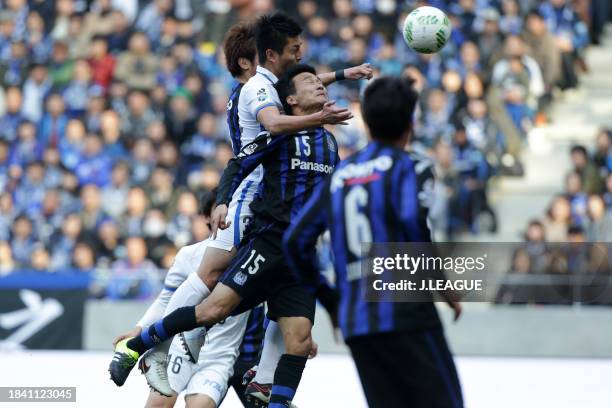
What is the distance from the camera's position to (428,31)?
7.54 metres

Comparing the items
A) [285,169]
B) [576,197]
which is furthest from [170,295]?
[576,197]

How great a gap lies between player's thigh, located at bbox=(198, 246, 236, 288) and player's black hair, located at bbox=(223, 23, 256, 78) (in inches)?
48.4

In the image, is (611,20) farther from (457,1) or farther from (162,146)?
(162,146)

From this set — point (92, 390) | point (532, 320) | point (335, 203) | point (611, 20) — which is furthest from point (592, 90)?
point (335, 203)

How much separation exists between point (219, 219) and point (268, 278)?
0.46 metres

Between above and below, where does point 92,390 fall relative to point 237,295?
below

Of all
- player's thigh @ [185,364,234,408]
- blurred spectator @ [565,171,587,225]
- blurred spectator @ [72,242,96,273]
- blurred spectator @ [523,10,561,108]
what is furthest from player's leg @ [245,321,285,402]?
blurred spectator @ [523,10,561,108]

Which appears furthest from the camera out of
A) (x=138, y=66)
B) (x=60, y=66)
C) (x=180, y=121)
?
(x=60, y=66)

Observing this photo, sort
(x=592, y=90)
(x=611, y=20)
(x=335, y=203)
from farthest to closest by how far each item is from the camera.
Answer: (x=611, y=20) < (x=592, y=90) < (x=335, y=203)

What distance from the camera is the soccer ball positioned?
754cm

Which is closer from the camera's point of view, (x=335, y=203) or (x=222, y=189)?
(x=335, y=203)

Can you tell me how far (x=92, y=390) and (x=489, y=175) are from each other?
7367 mm

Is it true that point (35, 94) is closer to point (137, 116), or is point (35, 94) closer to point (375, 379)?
point (137, 116)

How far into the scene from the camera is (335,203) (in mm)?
5551
